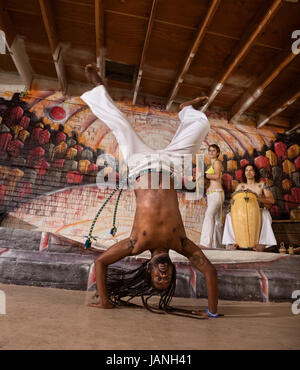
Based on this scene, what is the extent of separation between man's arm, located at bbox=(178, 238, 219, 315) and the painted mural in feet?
12.9

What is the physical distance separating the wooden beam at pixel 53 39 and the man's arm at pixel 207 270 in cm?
500

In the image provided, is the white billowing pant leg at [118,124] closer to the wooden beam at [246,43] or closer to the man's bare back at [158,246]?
the man's bare back at [158,246]

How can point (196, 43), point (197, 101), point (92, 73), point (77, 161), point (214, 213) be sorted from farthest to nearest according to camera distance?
point (77, 161)
point (196, 43)
point (214, 213)
point (197, 101)
point (92, 73)

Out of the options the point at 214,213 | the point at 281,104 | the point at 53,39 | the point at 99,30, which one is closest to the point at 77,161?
the point at 53,39

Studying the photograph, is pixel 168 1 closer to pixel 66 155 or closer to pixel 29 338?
pixel 66 155

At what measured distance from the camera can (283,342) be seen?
3.93ft

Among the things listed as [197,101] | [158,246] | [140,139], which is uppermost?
[197,101]

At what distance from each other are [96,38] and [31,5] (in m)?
1.39

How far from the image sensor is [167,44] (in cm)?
553

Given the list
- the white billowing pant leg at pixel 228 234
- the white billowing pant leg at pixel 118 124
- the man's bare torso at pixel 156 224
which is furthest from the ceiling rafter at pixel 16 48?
the white billowing pant leg at pixel 228 234

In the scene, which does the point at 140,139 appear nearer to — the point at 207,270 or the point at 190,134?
the point at 190,134

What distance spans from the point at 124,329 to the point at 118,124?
1.67 meters

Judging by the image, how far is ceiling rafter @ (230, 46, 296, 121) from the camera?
5223mm
